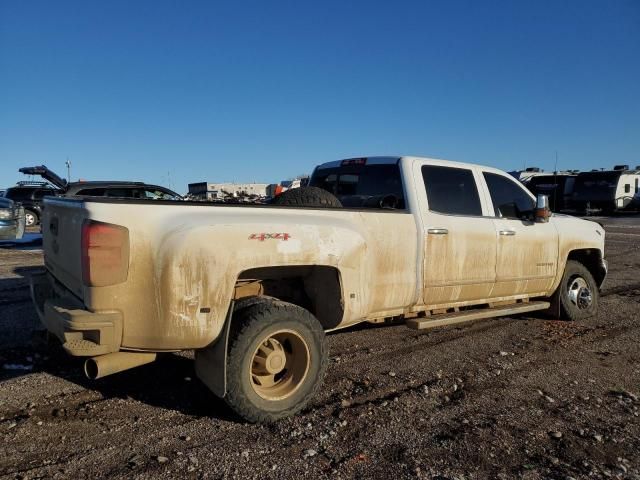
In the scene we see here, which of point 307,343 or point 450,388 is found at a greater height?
point 307,343

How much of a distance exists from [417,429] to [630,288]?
23.7ft

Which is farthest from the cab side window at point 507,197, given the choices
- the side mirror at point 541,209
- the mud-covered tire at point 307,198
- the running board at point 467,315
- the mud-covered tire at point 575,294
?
the mud-covered tire at point 307,198

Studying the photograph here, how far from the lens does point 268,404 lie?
351 cm

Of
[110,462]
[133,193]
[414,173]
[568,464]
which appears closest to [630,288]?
[414,173]

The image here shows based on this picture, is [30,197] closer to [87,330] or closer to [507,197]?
[507,197]

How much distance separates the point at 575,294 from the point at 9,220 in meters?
12.7

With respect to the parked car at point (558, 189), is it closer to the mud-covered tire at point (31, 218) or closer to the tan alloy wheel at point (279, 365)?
the mud-covered tire at point (31, 218)

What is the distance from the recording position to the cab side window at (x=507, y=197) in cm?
550

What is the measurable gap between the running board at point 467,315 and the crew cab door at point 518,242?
15 centimetres

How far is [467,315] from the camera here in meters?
5.00

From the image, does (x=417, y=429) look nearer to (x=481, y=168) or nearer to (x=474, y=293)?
(x=474, y=293)

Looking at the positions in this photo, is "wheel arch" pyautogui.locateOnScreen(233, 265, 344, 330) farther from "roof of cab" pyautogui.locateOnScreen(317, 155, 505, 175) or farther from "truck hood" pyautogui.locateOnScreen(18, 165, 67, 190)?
"truck hood" pyautogui.locateOnScreen(18, 165, 67, 190)

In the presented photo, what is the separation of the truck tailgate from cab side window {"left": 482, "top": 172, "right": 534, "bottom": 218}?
4.05 metres

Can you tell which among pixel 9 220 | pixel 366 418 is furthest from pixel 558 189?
pixel 366 418
